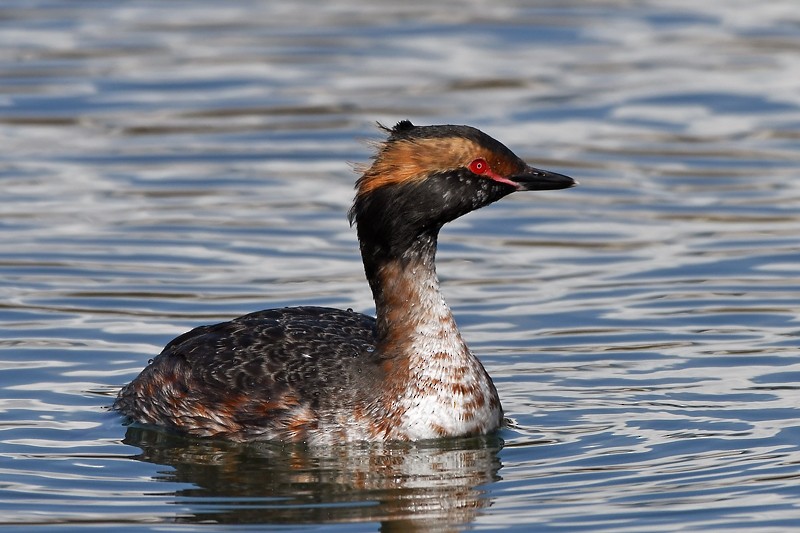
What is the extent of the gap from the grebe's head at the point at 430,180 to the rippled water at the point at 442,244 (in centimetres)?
150

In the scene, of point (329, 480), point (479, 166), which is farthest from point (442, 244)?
point (329, 480)

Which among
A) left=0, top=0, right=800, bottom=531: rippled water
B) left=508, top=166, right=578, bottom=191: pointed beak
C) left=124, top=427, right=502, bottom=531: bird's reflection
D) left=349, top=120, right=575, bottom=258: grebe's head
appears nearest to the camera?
left=124, top=427, right=502, bottom=531: bird's reflection

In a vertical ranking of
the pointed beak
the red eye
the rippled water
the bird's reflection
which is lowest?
the bird's reflection

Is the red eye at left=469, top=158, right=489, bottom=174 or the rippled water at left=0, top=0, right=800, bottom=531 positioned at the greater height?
the red eye at left=469, top=158, right=489, bottom=174

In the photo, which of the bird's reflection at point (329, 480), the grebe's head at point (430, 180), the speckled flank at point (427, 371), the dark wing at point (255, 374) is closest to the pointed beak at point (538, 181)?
the grebe's head at point (430, 180)

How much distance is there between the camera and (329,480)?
11578mm

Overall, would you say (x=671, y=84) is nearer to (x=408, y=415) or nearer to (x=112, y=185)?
(x=112, y=185)

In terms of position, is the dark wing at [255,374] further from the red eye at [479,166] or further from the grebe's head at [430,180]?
the red eye at [479,166]

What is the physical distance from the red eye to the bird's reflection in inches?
69.9

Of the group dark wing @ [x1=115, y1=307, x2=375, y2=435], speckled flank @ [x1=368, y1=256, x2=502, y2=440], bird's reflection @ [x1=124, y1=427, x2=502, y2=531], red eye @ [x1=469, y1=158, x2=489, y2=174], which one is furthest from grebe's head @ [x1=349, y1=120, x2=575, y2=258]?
bird's reflection @ [x1=124, y1=427, x2=502, y2=531]

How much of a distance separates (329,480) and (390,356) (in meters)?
1.18

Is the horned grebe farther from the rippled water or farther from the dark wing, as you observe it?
the rippled water

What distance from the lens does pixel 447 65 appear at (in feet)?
80.5

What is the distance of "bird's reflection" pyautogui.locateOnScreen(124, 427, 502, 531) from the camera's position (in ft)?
35.7
